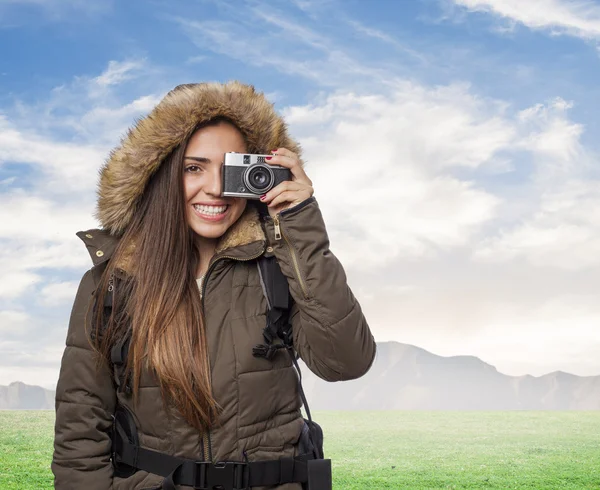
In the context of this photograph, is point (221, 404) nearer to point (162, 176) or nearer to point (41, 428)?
point (162, 176)

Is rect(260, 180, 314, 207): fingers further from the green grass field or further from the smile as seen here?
the green grass field

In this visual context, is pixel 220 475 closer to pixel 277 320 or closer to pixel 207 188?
pixel 277 320

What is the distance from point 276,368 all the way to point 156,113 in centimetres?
121

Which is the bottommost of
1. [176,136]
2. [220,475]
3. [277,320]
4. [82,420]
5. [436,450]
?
[436,450]

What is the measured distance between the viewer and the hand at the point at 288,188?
2.82 metres

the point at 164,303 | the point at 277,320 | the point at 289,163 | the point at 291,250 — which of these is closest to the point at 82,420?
the point at 164,303

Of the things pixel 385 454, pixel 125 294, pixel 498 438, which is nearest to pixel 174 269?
pixel 125 294

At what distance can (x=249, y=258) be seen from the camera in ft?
9.53

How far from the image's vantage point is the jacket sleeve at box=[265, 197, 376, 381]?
8.82 feet

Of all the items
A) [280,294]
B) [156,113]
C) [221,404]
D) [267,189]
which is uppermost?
[156,113]

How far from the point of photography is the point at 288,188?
284cm

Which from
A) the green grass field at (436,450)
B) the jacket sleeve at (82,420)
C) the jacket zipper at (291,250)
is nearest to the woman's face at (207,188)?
the jacket zipper at (291,250)

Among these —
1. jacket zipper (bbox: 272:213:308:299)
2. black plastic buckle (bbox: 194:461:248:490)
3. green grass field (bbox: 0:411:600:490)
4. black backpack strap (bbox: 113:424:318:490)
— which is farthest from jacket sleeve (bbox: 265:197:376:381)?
green grass field (bbox: 0:411:600:490)

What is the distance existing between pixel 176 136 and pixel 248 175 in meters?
0.37
